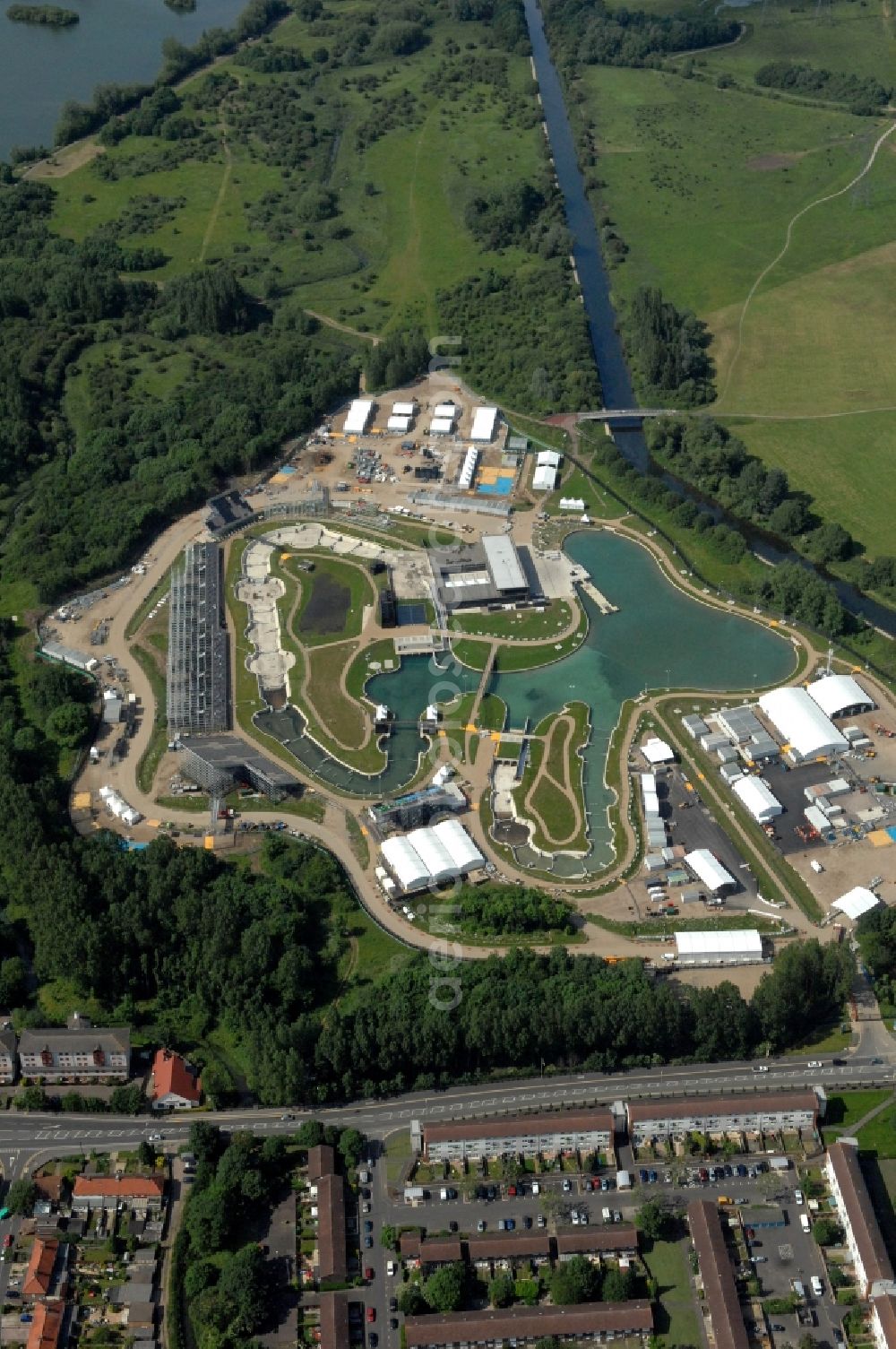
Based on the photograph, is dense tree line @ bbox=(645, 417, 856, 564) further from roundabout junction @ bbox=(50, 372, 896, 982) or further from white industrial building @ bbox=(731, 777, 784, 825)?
white industrial building @ bbox=(731, 777, 784, 825)

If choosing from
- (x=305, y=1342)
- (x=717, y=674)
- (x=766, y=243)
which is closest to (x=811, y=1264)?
(x=305, y=1342)

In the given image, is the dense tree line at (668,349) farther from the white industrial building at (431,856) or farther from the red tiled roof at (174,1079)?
the red tiled roof at (174,1079)

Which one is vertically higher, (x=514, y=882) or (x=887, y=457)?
(x=887, y=457)

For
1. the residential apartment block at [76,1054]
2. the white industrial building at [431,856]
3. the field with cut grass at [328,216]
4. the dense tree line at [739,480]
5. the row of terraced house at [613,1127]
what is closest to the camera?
the row of terraced house at [613,1127]

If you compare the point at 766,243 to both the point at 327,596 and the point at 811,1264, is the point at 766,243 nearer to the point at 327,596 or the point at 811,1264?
the point at 327,596

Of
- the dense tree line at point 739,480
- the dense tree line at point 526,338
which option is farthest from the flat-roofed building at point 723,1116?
the dense tree line at point 526,338
